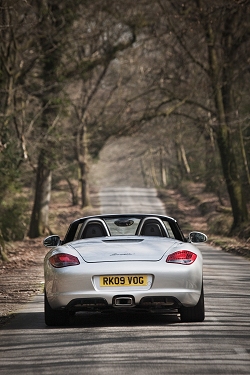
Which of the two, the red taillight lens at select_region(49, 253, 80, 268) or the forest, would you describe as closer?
the red taillight lens at select_region(49, 253, 80, 268)

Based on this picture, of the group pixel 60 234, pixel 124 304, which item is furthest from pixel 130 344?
pixel 60 234

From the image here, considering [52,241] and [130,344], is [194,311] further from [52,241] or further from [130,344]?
[52,241]

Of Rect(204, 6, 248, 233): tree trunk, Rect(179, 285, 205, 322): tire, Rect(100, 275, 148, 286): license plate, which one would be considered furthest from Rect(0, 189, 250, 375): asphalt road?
Rect(204, 6, 248, 233): tree trunk

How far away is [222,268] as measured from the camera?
1967 centimetres

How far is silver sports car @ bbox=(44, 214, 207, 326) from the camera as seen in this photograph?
10.1 meters

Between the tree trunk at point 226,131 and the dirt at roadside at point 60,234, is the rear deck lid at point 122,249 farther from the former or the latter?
the tree trunk at point 226,131

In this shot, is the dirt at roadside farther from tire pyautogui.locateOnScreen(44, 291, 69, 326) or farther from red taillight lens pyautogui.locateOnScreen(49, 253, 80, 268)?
red taillight lens pyautogui.locateOnScreen(49, 253, 80, 268)

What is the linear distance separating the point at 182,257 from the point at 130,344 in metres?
1.98

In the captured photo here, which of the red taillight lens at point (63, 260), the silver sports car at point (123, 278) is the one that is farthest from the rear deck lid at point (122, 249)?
the red taillight lens at point (63, 260)

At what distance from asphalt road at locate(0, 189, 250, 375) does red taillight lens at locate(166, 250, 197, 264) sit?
708mm

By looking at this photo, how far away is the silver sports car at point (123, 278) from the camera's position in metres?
10.1

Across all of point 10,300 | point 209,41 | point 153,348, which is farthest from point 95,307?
point 209,41

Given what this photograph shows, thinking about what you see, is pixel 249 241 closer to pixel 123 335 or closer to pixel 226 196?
pixel 123 335

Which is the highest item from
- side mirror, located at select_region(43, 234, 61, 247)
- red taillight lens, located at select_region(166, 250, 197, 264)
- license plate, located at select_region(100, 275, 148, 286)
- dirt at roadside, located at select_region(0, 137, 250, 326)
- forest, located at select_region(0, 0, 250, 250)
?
forest, located at select_region(0, 0, 250, 250)
